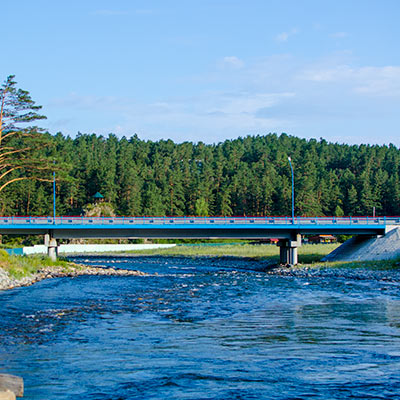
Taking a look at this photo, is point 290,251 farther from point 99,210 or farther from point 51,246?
point 99,210

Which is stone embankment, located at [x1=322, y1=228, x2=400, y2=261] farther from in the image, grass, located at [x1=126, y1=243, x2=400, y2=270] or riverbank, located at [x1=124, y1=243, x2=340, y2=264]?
riverbank, located at [x1=124, y1=243, x2=340, y2=264]

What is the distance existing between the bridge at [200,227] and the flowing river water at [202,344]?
86.2 ft

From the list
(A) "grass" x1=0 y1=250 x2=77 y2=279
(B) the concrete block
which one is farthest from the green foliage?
(B) the concrete block

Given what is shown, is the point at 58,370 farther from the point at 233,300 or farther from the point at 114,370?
the point at 233,300

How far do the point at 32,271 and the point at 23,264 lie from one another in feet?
4.22

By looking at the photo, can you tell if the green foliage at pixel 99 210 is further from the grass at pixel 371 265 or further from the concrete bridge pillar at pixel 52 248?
the grass at pixel 371 265

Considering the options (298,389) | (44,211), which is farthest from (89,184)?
(298,389)

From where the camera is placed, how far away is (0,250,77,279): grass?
43.0 meters

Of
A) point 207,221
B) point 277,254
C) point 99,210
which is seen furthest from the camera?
point 99,210

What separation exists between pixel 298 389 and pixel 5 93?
57800 millimetres

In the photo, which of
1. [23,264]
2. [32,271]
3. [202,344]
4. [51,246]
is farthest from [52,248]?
[202,344]

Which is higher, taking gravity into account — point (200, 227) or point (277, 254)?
point (200, 227)

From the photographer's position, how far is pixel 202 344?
18.8 metres

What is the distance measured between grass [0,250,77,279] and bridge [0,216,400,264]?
5.26 m
